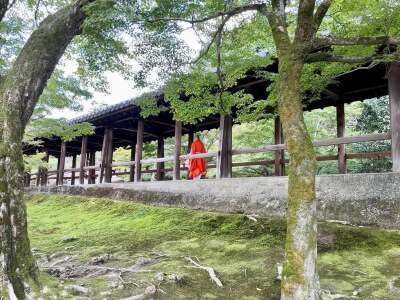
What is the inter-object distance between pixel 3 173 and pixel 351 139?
577 centimetres

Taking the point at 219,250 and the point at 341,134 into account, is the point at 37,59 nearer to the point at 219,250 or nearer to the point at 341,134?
the point at 219,250

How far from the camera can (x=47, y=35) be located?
5.27 metres

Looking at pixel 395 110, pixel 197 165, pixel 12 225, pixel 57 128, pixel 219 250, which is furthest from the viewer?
pixel 57 128

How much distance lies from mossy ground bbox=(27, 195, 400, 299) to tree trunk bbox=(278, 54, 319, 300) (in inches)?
27.5

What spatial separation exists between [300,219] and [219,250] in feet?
8.74

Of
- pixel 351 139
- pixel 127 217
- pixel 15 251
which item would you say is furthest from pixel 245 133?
pixel 15 251

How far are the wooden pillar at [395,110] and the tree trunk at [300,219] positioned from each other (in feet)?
10.2

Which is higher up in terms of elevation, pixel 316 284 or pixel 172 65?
pixel 172 65

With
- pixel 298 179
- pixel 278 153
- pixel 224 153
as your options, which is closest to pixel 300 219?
pixel 298 179

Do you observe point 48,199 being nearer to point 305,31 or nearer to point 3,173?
point 3,173

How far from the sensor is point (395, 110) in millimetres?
6609

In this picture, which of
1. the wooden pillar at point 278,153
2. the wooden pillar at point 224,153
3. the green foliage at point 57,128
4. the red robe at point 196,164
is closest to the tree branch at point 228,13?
the wooden pillar at point 224,153

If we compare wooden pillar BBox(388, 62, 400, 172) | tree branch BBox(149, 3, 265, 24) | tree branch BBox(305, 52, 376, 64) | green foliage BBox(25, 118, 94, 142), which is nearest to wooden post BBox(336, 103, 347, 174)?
wooden pillar BBox(388, 62, 400, 172)

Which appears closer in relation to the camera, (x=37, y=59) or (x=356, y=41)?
(x=356, y=41)
